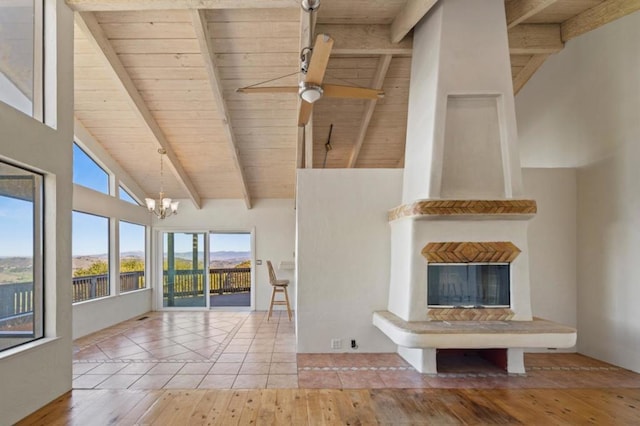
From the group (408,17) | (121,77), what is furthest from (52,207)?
(408,17)

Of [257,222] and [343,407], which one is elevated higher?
[257,222]

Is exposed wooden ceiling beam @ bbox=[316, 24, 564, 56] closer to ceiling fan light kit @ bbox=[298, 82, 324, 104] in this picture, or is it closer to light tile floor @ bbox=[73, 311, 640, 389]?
ceiling fan light kit @ bbox=[298, 82, 324, 104]

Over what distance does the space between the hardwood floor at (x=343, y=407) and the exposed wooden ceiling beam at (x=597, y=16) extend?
12.8 feet

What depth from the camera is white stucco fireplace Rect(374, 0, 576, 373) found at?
3.86 meters

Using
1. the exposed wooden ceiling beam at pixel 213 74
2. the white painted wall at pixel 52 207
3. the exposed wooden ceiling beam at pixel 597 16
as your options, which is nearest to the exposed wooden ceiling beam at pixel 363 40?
the exposed wooden ceiling beam at pixel 213 74

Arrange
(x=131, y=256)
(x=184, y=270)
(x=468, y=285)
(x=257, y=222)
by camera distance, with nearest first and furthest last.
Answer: (x=468, y=285)
(x=131, y=256)
(x=184, y=270)
(x=257, y=222)

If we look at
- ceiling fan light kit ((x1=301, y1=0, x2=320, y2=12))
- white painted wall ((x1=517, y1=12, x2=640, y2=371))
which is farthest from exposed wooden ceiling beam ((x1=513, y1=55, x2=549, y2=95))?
ceiling fan light kit ((x1=301, y1=0, x2=320, y2=12))

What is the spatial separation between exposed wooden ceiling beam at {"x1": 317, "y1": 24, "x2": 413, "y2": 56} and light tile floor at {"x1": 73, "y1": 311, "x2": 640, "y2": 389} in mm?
3636

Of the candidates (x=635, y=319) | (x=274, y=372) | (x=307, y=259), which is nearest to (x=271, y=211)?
(x=307, y=259)

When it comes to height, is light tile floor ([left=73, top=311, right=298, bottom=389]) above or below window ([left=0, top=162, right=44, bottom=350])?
below

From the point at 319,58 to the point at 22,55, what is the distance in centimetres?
259

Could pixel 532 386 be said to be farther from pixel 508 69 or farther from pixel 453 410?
pixel 508 69

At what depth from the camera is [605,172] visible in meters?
4.41

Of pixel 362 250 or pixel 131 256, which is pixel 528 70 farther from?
pixel 131 256
